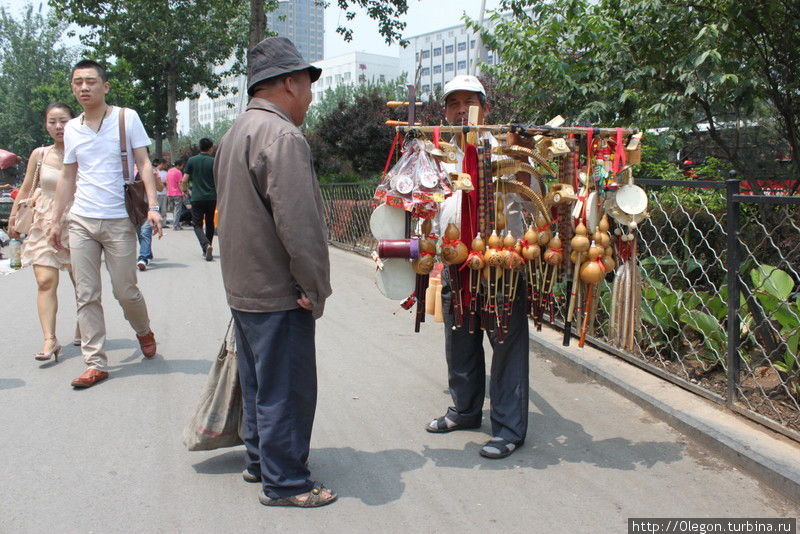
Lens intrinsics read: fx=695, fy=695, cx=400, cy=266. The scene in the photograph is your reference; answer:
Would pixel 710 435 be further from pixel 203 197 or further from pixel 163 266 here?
pixel 203 197

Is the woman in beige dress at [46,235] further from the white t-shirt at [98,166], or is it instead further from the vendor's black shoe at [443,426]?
the vendor's black shoe at [443,426]

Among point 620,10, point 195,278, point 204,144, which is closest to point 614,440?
point 620,10

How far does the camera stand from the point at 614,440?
3.80m

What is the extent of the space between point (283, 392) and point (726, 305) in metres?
3.06

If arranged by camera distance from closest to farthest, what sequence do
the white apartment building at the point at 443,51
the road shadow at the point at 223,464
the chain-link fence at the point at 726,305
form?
1. the road shadow at the point at 223,464
2. the chain-link fence at the point at 726,305
3. the white apartment building at the point at 443,51

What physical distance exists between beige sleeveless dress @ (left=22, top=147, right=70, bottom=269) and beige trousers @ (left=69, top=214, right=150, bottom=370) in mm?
394

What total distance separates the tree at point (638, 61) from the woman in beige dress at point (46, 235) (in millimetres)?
4163

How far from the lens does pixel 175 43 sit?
2939 centimetres

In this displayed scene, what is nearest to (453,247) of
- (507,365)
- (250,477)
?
(507,365)

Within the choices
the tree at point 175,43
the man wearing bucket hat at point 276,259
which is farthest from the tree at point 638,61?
the tree at point 175,43

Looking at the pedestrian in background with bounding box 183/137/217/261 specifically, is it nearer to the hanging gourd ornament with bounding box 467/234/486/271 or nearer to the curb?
the curb

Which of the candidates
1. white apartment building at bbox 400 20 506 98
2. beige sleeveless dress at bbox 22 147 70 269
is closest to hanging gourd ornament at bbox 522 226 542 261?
beige sleeveless dress at bbox 22 147 70 269

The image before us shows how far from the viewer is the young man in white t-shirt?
4691 millimetres

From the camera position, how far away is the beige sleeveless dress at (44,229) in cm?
517
